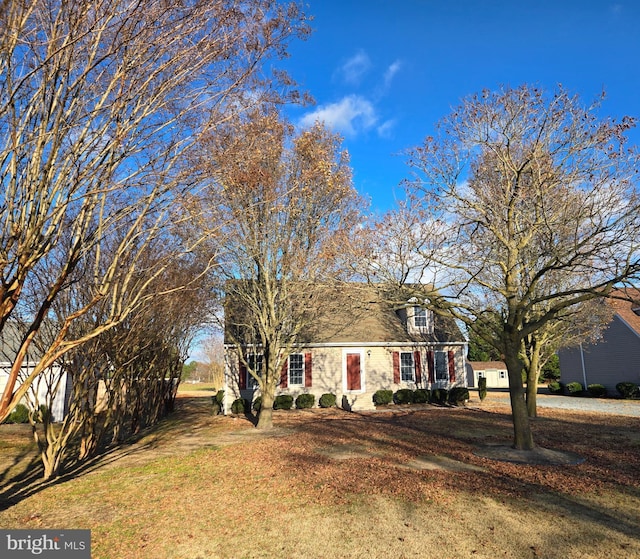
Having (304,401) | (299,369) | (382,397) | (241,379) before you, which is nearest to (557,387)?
(382,397)

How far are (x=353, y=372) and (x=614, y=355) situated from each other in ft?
55.0

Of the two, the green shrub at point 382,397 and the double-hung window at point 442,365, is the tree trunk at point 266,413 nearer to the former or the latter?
the green shrub at point 382,397

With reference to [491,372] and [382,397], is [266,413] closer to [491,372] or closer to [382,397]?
[382,397]

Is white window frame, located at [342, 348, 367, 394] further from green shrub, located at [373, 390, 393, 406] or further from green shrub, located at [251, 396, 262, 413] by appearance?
green shrub, located at [251, 396, 262, 413]

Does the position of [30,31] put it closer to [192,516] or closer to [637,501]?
[192,516]

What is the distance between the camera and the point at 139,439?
13641 millimetres

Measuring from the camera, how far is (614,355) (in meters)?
25.6

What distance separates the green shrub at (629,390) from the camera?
75.2 feet

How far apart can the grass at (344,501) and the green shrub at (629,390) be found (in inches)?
537

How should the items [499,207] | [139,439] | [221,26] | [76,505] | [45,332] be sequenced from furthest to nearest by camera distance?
[139,439], [499,207], [45,332], [76,505], [221,26]

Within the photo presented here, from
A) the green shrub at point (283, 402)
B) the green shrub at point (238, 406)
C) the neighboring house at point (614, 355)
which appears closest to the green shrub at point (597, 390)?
the neighboring house at point (614, 355)

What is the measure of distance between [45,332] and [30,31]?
7376 mm

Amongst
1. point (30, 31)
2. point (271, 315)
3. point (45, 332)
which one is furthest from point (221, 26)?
point (271, 315)

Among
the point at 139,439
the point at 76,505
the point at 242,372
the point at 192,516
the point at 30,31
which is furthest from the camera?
the point at 242,372
